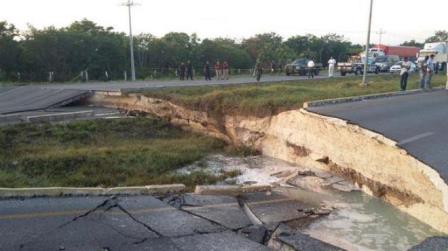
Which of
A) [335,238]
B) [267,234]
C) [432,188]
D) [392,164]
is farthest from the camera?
[392,164]

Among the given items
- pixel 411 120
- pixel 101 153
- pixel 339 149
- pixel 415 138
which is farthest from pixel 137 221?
pixel 411 120

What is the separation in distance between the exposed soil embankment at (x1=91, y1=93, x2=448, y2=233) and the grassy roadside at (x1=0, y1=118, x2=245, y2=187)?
1.02 metres

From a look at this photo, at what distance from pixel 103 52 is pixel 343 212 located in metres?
42.7

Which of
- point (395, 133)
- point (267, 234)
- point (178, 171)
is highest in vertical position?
point (395, 133)

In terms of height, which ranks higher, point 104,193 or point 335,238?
point 104,193

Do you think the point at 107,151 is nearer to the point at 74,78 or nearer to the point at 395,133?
the point at 395,133

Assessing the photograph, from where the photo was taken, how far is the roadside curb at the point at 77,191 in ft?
24.5

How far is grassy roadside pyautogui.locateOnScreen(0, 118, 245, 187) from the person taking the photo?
12.8 m

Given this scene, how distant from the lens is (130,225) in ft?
21.8

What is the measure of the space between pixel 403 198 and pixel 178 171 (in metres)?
7.36

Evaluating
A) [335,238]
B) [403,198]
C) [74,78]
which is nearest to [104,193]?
[335,238]

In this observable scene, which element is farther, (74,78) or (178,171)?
(74,78)

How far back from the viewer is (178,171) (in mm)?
14359

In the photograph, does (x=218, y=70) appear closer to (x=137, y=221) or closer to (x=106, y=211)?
(x=106, y=211)
